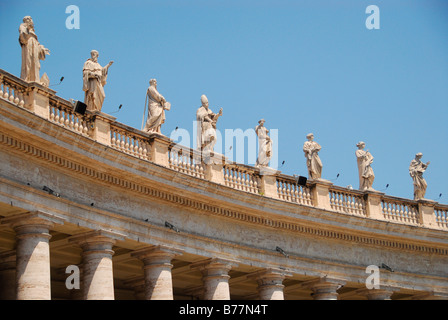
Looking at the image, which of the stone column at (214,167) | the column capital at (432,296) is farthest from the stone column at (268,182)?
the column capital at (432,296)

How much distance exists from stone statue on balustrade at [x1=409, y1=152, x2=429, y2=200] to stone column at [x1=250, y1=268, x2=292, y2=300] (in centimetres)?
1230

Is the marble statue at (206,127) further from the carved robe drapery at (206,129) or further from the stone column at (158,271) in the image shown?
the stone column at (158,271)

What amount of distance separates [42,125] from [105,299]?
7.50 m

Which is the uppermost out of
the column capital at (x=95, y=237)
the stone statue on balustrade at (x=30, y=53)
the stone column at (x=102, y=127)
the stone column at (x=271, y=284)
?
the stone statue on balustrade at (x=30, y=53)

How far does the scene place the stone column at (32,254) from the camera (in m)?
34.2

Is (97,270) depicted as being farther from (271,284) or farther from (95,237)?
(271,284)

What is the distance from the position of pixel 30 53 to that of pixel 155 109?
25.4 ft

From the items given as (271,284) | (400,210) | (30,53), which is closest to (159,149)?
(30,53)

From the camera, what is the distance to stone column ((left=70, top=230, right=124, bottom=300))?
122ft

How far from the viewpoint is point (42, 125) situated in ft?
114

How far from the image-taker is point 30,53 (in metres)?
37.1

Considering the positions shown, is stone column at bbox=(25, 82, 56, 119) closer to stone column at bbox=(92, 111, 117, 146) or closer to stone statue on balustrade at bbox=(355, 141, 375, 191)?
stone column at bbox=(92, 111, 117, 146)

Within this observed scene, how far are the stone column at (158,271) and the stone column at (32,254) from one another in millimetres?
6034
